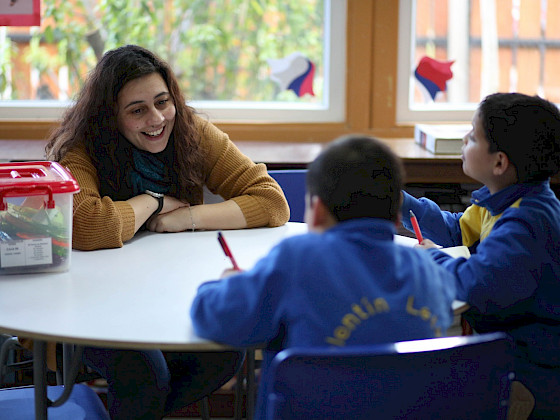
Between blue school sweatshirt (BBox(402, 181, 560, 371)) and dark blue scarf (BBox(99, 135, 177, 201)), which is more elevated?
dark blue scarf (BBox(99, 135, 177, 201))

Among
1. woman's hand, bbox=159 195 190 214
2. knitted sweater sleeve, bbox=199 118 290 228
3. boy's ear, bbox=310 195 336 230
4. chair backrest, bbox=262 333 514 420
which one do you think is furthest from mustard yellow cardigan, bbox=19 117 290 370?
chair backrest, bbox=262 333 514 420

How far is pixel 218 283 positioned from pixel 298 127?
179 cm

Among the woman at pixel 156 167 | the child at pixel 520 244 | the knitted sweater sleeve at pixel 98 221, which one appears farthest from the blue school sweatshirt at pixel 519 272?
the knitted sweater sleeve at pixel 98 221

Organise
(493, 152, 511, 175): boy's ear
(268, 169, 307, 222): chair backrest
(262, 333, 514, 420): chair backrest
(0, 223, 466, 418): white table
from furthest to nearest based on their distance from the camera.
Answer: (268, 169, 307, 222): chair backrest < (493, 152, 511, 175): boy's ear < (0, 223, 466, 418): white table < (262, 333, 514, 420): chair backrest

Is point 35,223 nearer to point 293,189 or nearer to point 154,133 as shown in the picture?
point 154,133

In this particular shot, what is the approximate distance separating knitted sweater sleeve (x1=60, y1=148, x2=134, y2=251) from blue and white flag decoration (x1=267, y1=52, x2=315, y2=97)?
50.3 inches

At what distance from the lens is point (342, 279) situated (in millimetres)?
1132

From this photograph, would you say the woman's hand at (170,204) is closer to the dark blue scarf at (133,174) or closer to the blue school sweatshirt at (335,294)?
the dark blue scarf at (133,174)

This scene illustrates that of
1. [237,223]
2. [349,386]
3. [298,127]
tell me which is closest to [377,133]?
[298,127]

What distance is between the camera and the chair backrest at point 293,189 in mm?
2271

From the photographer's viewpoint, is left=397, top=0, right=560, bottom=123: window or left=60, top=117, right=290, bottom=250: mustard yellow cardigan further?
left=397, top=0, right=560, bottom=123: window

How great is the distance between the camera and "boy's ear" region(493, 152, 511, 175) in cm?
155

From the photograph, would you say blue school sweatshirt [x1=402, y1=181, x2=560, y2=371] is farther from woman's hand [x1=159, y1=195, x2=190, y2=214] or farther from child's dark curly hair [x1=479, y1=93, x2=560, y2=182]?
woman's hand [x1=159, y1=195, x2=190, y2=214]

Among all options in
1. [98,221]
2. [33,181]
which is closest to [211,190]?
[98,221]
